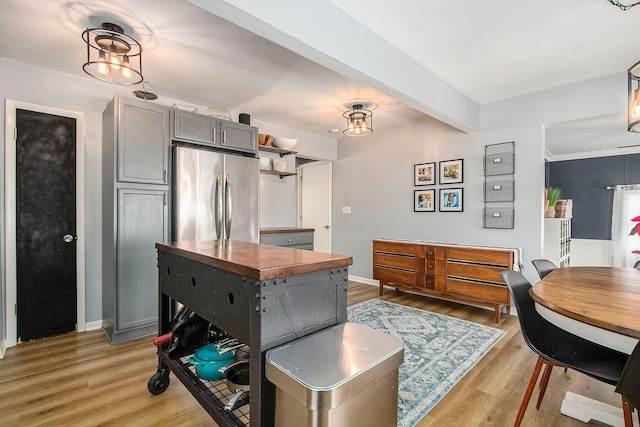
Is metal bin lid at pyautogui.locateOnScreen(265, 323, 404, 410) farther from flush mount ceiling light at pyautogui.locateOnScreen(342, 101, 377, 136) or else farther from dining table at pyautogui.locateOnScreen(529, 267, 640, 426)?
flush mount ceiling light at pyautogui.locateOnScreen(342, 101, 377, 136)

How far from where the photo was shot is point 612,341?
1146 millimetres

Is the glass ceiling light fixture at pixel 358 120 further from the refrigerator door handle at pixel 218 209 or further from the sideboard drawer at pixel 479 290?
the sideboard drawer at pixel 479 290

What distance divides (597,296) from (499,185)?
2.51 m

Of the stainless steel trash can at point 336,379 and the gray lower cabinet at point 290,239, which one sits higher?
the gray lower cabinet at point 290,239

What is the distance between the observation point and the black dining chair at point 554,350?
4.46 feet

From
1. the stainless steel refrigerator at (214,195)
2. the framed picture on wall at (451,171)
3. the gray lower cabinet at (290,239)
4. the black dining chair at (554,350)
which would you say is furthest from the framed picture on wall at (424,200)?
the black dining chair at (554,350)

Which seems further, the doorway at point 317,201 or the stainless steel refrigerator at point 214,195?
the doorway at point 317,201

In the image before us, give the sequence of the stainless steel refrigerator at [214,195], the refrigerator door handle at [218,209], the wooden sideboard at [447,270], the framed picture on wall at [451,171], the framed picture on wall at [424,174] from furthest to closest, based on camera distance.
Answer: the framed picture on wall at [424,174] → the framed picture on wall at [451,171] → the wooden sideboard at [447,270] → the refrigerator door handle at [218,209] → the stainless steel refrigerator at [214,195]

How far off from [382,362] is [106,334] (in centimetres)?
294

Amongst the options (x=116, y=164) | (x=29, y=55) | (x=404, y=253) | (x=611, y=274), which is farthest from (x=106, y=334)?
(x=611, y=274)

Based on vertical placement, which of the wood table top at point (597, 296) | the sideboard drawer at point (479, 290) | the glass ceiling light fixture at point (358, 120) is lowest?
the sideboard drawer at point (479, 290)

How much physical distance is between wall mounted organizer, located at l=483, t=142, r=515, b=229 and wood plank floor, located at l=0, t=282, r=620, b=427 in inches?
59.6

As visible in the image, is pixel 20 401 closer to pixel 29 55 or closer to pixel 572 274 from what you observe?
pixel 29 55

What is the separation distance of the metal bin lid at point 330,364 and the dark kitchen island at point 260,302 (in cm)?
6
